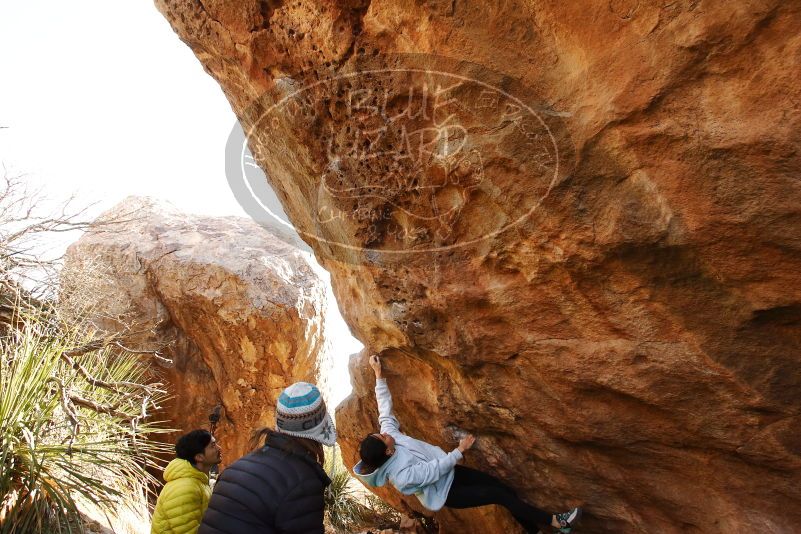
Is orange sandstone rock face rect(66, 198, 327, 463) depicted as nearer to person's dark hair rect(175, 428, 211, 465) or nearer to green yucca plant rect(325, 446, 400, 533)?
green yucca plant rect(325, 446, 400, 533)

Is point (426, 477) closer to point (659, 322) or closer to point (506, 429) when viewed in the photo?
point (506, 429)

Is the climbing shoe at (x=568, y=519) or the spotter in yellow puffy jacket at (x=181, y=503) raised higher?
the climbing shoe at (x=568, y=519)

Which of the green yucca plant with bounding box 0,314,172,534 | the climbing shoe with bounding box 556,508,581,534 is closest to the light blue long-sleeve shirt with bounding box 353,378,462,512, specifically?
the climbing shoe with bounding box 556,508,581,534

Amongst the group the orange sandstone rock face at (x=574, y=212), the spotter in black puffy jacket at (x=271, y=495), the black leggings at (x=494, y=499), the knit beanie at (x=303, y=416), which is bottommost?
the spotter in black puffy jacket at (x=271, y=495)

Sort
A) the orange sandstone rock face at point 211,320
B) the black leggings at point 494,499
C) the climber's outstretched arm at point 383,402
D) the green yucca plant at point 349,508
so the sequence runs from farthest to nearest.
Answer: the orange sandstone rock face at point 211,320 < the green yucca plant at point 349,508 < the climber's outstretched arm at point 383,402 < the black leggings at point 494,499

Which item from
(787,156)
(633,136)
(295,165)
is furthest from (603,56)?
A: (295,165)

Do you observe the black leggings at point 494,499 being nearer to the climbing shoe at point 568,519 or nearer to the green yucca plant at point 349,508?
the climbing shoe at point 568,519

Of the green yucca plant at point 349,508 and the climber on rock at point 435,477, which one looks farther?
the green yucca plant at point 349,508

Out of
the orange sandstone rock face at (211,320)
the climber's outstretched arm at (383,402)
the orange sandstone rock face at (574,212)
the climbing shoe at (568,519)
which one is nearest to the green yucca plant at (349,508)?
the orange sandstone rock face at (211,320)

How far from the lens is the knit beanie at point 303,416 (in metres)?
2.65

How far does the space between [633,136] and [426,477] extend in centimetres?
234

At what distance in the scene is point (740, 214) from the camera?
2.52 m

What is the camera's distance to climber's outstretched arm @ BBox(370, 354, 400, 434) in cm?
416

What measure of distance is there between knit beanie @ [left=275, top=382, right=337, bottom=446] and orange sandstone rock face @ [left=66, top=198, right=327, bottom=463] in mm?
6753
